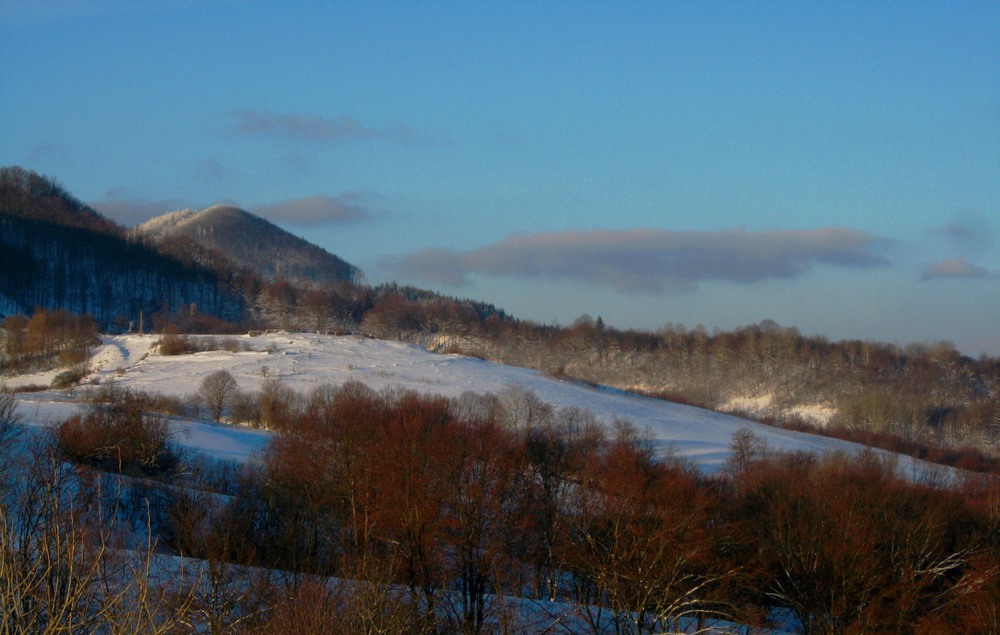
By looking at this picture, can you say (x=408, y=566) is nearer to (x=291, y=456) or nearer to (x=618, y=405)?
(x=291, y=456)

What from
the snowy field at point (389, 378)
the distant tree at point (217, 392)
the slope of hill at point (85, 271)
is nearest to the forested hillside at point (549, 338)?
the slope of hill at point (85, 271)

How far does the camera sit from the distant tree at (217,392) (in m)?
68.5

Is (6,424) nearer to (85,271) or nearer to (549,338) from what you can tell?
(85,271)

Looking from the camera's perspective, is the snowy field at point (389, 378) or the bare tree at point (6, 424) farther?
the snowy field at point (389, 378)

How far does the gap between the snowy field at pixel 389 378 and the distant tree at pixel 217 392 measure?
1.89m

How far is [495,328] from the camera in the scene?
15812 centimetres

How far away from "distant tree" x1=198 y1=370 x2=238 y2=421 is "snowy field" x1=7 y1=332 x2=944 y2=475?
1886 millimetres

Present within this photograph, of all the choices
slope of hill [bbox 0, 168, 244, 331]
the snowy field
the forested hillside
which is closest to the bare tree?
the snowy field

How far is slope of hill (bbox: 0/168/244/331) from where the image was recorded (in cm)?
12850

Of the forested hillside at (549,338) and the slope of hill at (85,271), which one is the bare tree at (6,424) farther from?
the slope of hill at (85,271)

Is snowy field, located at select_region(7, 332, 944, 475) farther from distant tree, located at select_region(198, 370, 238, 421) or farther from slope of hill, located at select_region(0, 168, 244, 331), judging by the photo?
slope of hill, located at select_region(0, 168, 244, 331)

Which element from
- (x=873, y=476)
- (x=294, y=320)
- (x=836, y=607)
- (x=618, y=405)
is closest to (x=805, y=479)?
(x=873, y=476)

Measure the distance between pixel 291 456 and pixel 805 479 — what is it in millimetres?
30957

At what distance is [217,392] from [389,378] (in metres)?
16.7
